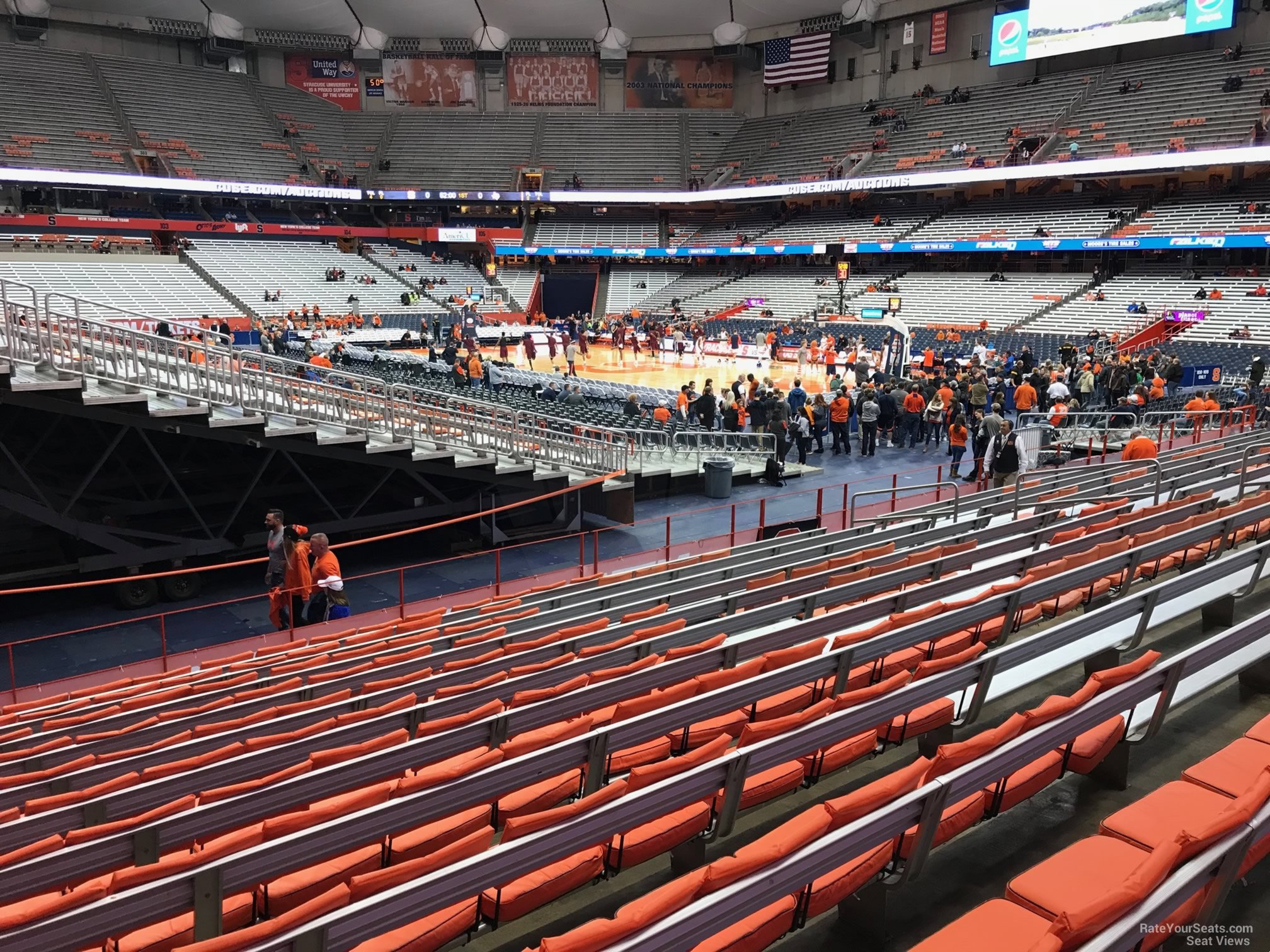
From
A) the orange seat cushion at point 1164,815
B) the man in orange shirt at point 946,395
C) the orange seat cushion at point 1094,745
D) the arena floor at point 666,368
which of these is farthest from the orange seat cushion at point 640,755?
the arena floor at point 666,368

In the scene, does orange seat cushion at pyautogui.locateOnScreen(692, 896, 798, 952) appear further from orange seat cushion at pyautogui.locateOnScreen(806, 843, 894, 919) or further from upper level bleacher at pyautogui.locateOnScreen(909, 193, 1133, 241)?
upper level bleacher at pyautogui.locateOnScreen(909, 193, 1133, 241)

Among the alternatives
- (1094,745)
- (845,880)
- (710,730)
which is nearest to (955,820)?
(845,880)

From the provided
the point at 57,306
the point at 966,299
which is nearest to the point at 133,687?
the point at 57,306

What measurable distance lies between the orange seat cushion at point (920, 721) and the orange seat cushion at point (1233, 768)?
3.61 feet

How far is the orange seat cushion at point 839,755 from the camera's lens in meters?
4.11

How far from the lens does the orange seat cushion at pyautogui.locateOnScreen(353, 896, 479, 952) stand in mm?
2914

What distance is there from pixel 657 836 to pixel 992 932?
1.25 meters

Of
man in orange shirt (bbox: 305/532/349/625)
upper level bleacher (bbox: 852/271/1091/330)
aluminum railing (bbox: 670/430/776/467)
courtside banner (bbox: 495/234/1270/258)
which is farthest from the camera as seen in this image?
upper level bleacher (bbox: 852/271/1091/330)

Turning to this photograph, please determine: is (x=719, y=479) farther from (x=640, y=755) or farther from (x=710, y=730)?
(x=640, y=755)

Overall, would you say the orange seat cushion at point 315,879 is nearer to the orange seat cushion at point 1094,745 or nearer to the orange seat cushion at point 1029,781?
the orange seat cushion at point 1029,781

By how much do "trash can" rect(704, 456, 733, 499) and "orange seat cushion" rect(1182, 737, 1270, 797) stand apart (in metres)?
13.9

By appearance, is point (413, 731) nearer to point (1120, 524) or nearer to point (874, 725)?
point (874, 725)

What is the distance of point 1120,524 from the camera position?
7945 mm

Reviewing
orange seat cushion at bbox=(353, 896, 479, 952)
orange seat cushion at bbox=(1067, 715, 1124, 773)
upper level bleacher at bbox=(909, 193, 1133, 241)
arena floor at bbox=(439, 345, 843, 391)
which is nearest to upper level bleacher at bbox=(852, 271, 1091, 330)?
upper level bleacher at bbox=(909, 193, 1133, 241)
